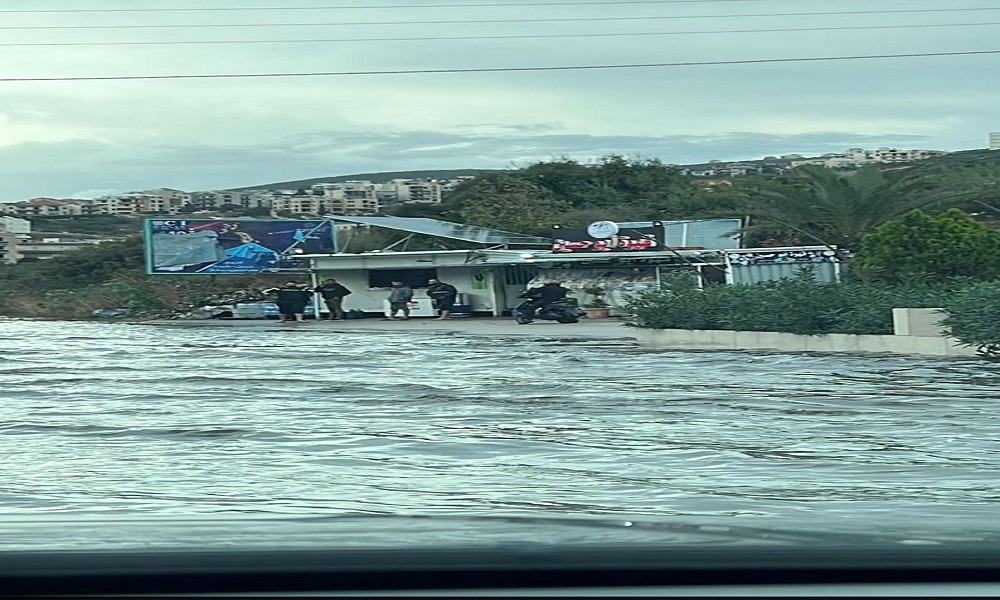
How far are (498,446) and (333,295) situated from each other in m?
29.8

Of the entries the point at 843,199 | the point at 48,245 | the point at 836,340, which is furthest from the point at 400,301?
the point at 836,340

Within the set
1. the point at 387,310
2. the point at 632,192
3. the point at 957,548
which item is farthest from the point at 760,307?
the point at 632,192

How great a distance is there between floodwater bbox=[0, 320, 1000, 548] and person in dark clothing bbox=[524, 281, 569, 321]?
39.4 ft

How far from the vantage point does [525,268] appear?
3928 centimetres

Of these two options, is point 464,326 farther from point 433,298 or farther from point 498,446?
point 498,446

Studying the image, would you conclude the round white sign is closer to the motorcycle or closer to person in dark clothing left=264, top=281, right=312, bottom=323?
the motorcycle

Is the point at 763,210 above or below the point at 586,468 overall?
above

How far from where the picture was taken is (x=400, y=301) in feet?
126

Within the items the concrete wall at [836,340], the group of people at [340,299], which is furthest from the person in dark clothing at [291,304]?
the concrete wall at [836,340]

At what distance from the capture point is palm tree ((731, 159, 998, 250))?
29.2 m

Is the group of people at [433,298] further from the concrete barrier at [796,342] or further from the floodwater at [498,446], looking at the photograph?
the floodwater at [498,446]

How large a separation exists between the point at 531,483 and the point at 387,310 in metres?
31.8

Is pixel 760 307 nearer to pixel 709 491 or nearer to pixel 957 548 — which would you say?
pixel 709 491

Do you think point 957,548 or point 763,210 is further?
point 763,210
